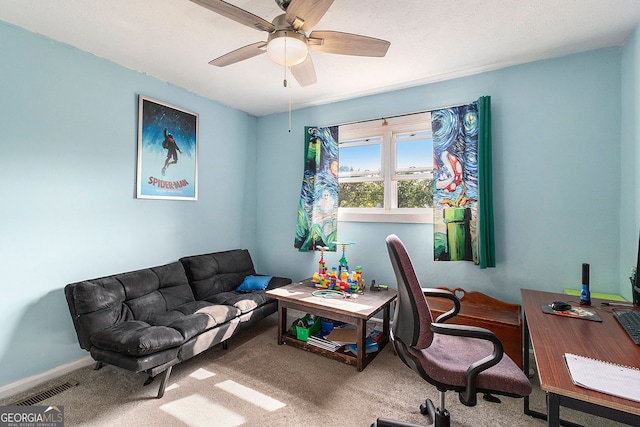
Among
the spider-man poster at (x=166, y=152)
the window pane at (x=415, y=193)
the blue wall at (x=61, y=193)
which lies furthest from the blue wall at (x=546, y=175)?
the blue wall at (x=61, y=193)

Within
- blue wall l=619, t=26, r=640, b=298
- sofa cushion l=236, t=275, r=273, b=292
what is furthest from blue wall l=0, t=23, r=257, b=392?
blue wall l=619, t=26, r=640, b=298

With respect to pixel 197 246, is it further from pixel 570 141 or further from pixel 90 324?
pixel 570 141

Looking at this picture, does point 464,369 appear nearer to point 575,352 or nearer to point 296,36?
point 575,352

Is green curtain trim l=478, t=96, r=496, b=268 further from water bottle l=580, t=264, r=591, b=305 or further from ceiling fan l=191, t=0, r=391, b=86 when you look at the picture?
ceiling fan l=191, t=0, r=391, b=86

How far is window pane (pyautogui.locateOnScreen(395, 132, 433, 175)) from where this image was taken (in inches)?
118

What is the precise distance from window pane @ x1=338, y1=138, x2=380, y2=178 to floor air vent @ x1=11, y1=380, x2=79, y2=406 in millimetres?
2952

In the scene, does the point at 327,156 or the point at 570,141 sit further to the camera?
the point at 327,156

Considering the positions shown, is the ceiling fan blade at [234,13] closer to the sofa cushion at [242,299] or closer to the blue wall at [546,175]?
the blue wall at [546,175]

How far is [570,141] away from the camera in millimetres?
2346

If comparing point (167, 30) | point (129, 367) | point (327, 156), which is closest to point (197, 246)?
point (129, 367)

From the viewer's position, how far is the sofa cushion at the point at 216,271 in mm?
2992

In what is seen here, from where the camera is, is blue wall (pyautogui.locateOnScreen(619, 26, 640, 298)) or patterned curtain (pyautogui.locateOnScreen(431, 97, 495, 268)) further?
patterned curtain (pyautogui.locateOnScreen(431, 97, 495, 268))

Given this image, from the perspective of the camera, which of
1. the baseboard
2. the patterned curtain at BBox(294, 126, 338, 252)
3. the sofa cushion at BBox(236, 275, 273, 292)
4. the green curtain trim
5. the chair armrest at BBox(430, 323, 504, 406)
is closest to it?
the chair armrest at BBox(430, 323, 504, 406)

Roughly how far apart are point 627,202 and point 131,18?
3632mm
